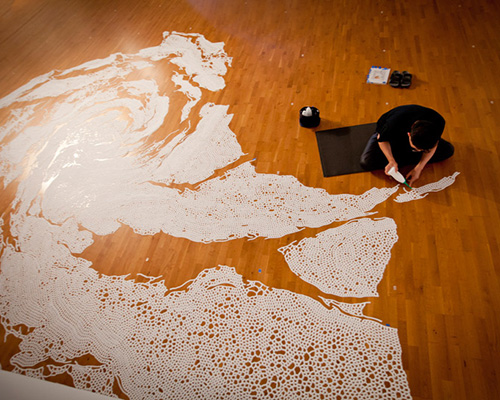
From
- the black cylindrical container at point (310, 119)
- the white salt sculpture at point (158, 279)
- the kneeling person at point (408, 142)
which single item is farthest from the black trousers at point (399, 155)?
the black cylindrical container at point (310, 119)

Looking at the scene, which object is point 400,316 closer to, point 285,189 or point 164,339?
point 285,189

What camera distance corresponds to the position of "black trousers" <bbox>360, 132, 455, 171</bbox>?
2404mm

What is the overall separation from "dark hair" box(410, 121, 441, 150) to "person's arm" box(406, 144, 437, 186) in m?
0.31

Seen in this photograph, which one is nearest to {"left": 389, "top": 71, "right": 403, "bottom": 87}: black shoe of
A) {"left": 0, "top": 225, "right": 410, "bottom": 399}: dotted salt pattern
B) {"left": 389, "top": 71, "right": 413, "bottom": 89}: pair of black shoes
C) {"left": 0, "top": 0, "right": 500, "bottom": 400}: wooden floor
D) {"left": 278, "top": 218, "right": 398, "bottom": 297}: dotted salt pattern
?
{"left": 389, "top": 71, "right": 413, "bottom": 89}: pair of black shoes

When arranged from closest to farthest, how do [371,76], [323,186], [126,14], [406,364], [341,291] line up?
[406,364] → [341,291] → [323,186] → [371,76] → [126,14]

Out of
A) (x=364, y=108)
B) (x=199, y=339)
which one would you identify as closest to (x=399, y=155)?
(x=364, y=108)

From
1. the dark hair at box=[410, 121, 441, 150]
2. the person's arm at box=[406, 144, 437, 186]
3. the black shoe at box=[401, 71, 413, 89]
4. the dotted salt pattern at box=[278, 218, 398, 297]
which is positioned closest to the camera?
the dark hair at box=[410, 121, 441, 150]

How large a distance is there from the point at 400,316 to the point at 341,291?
353 mm

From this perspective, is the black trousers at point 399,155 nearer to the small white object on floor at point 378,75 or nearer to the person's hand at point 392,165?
the person's hand at point 392,165

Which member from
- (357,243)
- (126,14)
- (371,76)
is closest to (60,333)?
(357,243)

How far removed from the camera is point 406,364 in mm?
1764

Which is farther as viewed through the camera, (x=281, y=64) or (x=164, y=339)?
(x=281, y=64)

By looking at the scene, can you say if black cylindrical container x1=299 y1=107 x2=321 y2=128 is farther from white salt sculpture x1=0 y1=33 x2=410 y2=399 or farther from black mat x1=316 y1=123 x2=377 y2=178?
white salt sculpture x1=0 y1=33 x2=410 y2=399

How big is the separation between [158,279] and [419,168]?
200cm
